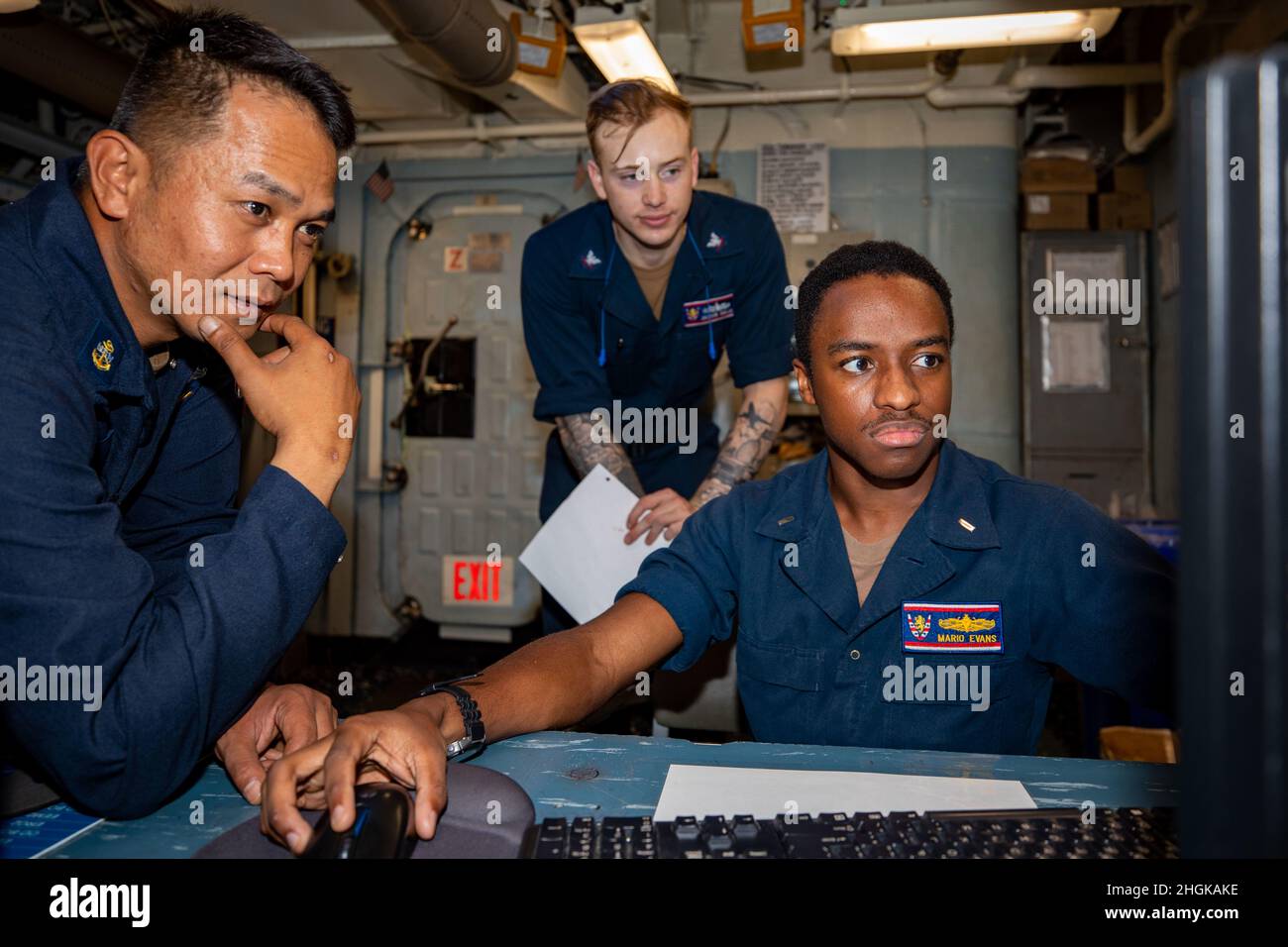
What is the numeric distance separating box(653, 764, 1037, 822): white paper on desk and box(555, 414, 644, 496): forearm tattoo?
134 centimetres

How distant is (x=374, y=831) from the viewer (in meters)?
0.77

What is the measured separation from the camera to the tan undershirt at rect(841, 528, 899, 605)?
5.14ft

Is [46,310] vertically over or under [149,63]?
under

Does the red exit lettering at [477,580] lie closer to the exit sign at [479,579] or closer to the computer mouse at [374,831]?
the exit sign at [479,579]

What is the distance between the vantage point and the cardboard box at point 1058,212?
4.84 metres

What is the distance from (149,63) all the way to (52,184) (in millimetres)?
218

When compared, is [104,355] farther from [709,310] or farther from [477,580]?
[477,580]

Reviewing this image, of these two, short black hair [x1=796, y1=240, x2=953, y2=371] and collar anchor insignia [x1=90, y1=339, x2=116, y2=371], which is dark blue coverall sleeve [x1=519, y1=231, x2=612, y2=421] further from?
collar anchor insignia [x1=90, y1=339, x2=116, y2=371]

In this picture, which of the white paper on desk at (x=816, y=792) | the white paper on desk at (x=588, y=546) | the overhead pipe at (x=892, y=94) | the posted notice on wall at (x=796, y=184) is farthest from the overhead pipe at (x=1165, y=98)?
the white paper on desk at (x=816, y=792)

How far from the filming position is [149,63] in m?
1.23

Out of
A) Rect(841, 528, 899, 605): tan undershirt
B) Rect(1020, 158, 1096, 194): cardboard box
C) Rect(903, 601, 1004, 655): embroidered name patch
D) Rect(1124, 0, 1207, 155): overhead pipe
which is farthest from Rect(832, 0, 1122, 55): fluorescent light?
Rect(903, 601, 1004, 655): embroidered name patch

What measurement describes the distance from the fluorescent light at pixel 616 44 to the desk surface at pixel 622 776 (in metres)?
2.91
